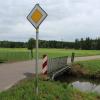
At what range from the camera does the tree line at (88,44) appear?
500 feet

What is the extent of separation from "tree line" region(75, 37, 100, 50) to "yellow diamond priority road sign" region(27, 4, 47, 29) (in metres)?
139

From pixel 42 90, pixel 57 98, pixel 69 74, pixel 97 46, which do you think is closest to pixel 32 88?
pixel 42 90

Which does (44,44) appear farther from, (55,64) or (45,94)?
(45,94)

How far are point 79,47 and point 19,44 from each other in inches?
1267

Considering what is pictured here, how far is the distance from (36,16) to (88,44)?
466ft

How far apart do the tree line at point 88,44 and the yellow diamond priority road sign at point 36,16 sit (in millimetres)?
138973

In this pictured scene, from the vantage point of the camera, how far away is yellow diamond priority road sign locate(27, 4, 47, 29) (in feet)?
43.3

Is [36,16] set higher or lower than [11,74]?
higher

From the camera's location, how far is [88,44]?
15412 centimetres

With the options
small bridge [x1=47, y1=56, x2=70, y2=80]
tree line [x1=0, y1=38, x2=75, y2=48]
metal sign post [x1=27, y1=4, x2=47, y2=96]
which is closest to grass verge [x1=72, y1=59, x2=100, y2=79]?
small bridge [x1=47, y1=56, x2=70, y2=80]

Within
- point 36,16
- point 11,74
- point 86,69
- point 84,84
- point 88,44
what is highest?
point 36,16

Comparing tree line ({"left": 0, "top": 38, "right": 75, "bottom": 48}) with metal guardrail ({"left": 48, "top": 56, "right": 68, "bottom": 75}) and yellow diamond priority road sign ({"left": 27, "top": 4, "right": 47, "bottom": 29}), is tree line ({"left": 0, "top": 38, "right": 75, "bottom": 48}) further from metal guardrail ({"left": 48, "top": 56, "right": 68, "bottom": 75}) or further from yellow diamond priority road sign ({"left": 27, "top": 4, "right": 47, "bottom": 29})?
yellow diamond priority road sign ({"left": 27, "top": 4, "right": 47, "bottom": 29})

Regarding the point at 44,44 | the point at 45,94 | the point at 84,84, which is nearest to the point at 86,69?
the point at 84,84

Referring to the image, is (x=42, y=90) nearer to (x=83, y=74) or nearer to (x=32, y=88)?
(x=32, y=88)
